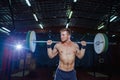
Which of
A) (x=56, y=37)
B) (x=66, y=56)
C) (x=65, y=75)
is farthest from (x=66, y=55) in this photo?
(x=56, y=37)

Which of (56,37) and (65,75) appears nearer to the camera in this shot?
(65,75)

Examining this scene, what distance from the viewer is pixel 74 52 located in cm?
326

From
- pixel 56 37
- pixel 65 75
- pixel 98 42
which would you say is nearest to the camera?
pixel 65 75

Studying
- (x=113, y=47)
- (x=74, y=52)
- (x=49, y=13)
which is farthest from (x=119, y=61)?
(x=74, y=52)

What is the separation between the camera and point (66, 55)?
3209 millimetres

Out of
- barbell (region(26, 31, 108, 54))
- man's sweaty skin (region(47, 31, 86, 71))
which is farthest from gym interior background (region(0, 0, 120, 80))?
man's sweaty skin (region(47, 31, 86, 71))

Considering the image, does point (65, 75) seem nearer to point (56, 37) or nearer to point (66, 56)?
point (66, 56)

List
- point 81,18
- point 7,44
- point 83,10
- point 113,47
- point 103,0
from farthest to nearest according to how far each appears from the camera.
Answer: point 81,18
point 83,10
point 113,47
point 103,0
point 7,44

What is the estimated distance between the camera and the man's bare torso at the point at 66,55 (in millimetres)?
3170

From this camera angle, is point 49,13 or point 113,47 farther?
point 49,13

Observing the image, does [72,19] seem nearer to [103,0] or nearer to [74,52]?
[103,0]

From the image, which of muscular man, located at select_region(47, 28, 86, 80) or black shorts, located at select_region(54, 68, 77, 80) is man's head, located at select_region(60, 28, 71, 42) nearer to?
muscular man, located at select_region(47, 28, 86, 80)

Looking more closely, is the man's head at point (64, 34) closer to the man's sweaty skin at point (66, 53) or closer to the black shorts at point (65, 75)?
the man's sweaty skin at point (66, 53)

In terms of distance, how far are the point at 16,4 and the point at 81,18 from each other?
417 cm
